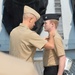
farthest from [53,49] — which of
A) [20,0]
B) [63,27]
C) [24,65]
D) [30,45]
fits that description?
[63,27]

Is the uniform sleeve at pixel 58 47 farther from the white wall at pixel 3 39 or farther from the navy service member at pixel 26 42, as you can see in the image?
the white wall at pixel 3 39

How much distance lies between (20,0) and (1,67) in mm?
6696

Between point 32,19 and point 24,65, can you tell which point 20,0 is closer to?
point 32,19

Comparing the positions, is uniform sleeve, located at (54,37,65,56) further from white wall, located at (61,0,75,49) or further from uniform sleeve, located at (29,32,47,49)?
white wall, located at (61,0,75,49)

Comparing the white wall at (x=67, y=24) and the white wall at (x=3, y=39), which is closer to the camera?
the white wall at (x=3, y=39)

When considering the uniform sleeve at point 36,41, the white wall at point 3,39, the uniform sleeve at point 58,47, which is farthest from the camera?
the white wall at point 3,39

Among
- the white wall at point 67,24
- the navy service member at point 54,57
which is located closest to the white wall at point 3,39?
the white wall at point 67,24

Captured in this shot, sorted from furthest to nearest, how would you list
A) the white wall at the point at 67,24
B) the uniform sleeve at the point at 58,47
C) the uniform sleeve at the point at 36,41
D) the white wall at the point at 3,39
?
the white wall at the point at 67,24
the white wall at the point at 3,39
the uniform sleeve at the point at 58,47
the uniform sleeve at the point at 36,41

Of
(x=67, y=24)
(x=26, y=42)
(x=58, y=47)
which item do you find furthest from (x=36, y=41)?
(x=67, y=24)

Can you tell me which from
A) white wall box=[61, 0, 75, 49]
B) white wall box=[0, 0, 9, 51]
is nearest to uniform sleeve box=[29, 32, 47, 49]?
white wall box=[0, 0, 9, 51]

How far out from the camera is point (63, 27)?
375 inches

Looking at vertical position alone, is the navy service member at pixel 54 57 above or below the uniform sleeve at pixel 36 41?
below

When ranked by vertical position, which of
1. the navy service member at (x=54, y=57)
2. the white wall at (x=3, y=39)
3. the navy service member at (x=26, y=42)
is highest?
the navy service member at (x=26, y=42)

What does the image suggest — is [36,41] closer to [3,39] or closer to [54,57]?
[54,57]
